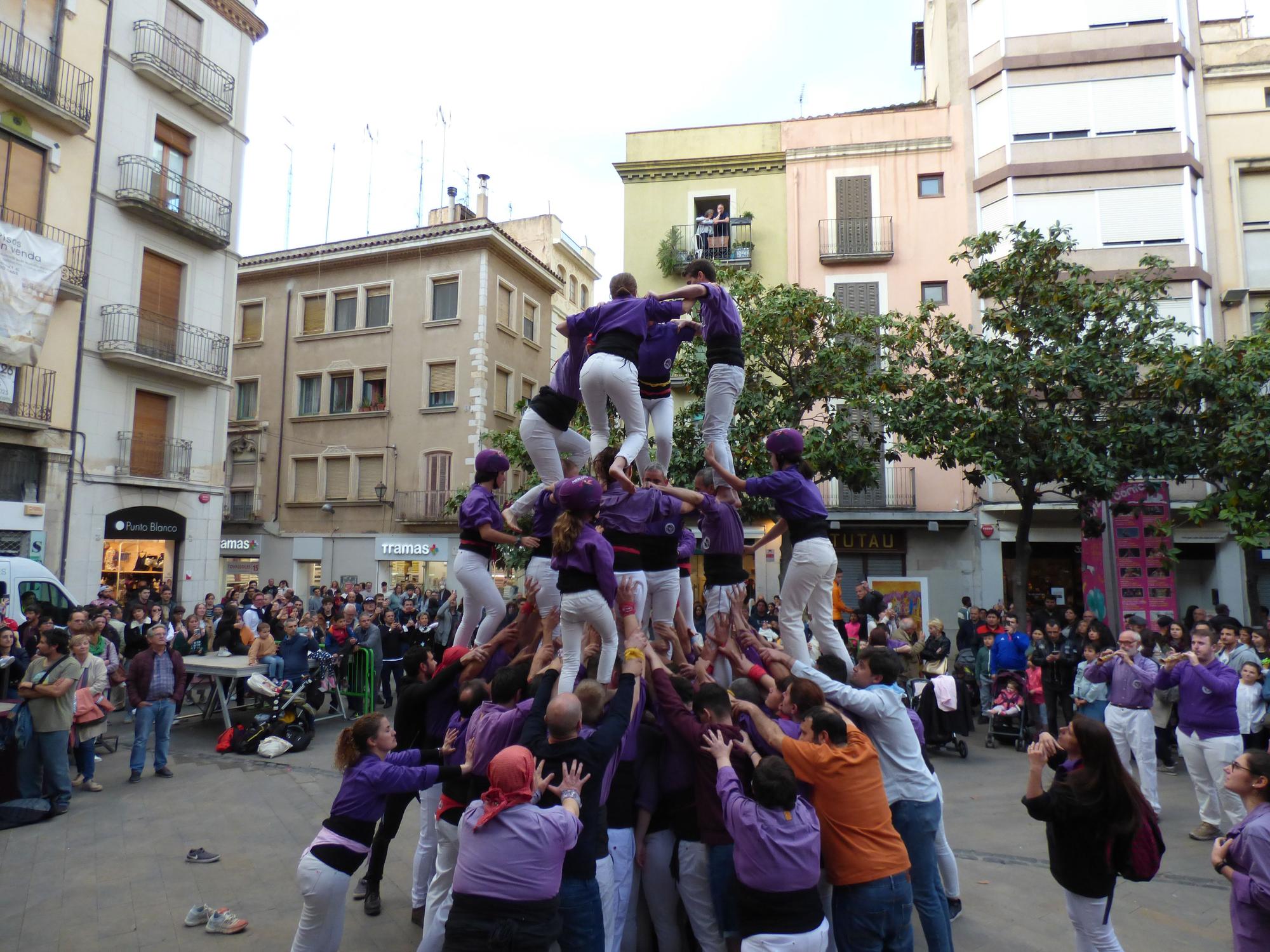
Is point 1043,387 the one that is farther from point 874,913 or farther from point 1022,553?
point 874,913

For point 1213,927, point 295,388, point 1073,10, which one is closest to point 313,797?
point 1213,927

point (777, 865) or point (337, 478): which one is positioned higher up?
point (337, 478)

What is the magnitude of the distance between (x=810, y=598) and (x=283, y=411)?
29.0 meters

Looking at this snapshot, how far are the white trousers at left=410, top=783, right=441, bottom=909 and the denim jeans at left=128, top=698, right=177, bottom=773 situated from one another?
251 inches

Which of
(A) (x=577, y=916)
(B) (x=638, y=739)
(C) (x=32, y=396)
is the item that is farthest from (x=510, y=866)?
(C) (x=32, y=396)

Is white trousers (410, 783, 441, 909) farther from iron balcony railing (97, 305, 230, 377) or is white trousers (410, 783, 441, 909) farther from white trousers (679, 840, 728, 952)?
iron balcony railing (97, 305, 230, 377)

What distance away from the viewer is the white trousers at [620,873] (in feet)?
16.6

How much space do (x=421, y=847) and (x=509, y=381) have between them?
2635 centimetres

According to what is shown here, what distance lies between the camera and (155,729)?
→ 1120cm

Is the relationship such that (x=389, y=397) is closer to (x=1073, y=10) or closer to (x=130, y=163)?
(x=130, y=163)

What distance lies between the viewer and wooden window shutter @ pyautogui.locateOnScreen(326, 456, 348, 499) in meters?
30.4

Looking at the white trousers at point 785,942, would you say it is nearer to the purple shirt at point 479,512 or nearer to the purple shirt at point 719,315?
the purple shirt at point 479,512

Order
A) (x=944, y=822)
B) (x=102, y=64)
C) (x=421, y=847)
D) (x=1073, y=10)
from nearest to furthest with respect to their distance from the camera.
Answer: (x=421, y=847) → (x=944, y=822) → (x=102, y=64) → (x=1073, y=10)

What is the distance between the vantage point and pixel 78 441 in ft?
64.1
